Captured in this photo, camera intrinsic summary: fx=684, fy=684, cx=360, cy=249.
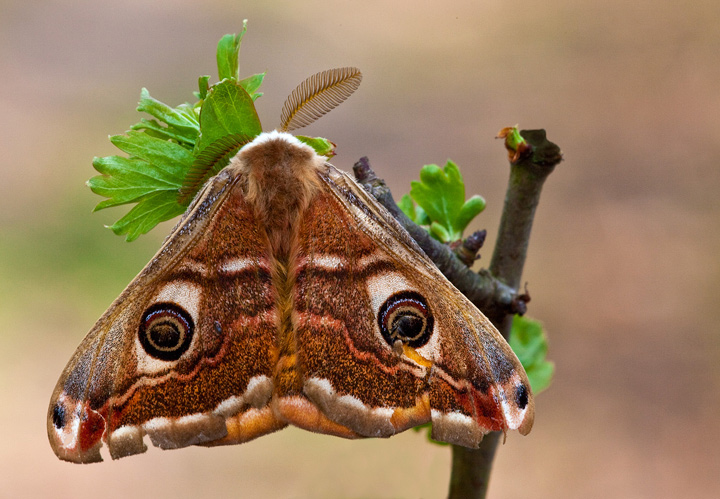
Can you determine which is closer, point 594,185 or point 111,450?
point 111,450

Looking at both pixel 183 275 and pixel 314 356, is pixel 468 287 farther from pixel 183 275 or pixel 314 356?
pixel 183 275

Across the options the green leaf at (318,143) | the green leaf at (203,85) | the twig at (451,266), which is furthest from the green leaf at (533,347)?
the green leaf at (203,85)

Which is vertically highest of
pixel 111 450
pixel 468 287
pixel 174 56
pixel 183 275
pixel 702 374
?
pixel 174 56

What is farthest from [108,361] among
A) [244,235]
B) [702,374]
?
[702,374]

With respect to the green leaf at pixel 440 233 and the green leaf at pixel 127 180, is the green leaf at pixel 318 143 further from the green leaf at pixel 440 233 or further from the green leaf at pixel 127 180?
the green leaf at pixel 440 233

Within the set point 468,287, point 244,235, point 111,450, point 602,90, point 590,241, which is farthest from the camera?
point 602,90
